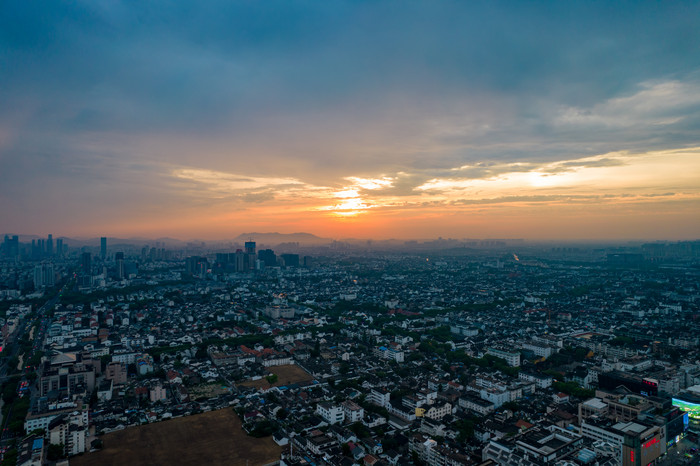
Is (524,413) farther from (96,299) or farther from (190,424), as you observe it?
(96,299)

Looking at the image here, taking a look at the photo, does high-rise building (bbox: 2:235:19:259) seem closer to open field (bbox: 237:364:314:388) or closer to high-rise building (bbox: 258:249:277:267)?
high-rise building (bbox: 258:249:277:267)

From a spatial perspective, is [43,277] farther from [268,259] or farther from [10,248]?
[10,248]

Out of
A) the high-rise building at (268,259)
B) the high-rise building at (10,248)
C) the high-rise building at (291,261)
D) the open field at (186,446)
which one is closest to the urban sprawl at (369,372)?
the open field at (186,446)

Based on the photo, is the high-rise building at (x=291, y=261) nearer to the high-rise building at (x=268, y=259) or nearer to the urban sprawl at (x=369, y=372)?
the high-rise building at (x=268, y=259)

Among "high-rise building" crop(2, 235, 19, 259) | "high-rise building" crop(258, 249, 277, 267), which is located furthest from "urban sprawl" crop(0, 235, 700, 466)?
"high-rise building" crop(2, 235, 19, 259)

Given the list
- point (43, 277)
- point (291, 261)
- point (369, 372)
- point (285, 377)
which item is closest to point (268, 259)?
point (291, 261)

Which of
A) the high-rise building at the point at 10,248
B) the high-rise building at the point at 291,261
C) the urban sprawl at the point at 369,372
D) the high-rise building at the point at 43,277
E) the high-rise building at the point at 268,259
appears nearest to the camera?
the urban sprawl at the point at 369,372
